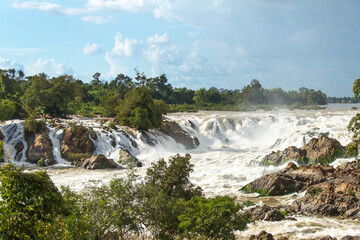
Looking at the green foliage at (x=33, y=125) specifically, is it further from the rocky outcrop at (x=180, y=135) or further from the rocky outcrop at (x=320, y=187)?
the rocky outcrop at (x=320, y=187)

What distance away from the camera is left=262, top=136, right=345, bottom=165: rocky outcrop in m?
20.3

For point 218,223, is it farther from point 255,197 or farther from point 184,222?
point 255,197

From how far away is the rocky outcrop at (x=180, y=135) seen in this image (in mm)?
31594

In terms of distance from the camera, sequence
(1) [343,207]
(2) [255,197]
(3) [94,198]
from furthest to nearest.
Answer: (2) [255,197] → (1) [343,207] → (3) [94,198]

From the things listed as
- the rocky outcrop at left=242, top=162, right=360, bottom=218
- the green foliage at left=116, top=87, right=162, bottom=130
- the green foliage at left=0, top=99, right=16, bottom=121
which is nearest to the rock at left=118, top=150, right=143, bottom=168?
the green foliage at left=116, top=87, right=162, bottom=130

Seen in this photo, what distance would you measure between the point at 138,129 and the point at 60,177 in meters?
11.6

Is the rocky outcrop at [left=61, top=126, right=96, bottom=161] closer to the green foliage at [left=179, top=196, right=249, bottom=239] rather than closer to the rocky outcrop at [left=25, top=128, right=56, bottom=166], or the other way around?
the rocky outcrop at [left=25, top=128, right=56, bottom=166]

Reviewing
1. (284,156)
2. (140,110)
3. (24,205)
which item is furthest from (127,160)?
(24,205)

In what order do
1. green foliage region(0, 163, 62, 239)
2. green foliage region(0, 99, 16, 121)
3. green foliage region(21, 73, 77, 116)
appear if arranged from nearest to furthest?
green foliage region(0, 163, 62, 239), green foliage region(0, 99, 16, 121), green foliage region(21, 73, 77, 116)

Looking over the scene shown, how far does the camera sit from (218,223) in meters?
8.23

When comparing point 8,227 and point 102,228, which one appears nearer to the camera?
point 8,227

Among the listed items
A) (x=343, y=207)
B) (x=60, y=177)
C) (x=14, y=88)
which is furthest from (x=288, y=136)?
(x=14, y=88)

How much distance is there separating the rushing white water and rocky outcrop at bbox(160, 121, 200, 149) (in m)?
0.54

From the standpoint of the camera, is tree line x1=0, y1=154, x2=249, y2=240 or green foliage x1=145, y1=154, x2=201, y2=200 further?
green foliage x1=145, y1=154, x2=201, y2=200
